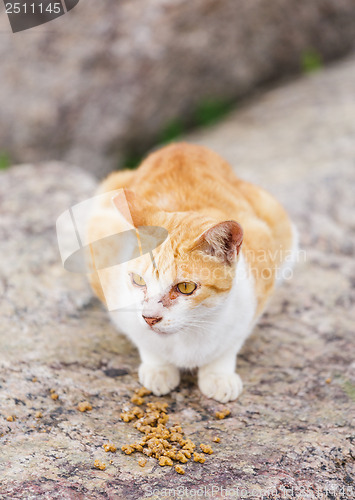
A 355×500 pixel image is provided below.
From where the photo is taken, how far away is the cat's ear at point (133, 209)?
237 centimetres

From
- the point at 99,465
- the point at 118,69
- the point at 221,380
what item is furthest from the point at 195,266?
the point at 118,69

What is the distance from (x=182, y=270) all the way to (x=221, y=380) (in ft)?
2.23

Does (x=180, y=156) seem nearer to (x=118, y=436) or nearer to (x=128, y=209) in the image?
(x=128, y=209)

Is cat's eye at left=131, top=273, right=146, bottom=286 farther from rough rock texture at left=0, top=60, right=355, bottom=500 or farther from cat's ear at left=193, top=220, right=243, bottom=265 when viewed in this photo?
rough rock texture at left=0, top=60, right=355, bottom=500

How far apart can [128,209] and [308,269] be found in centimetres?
176

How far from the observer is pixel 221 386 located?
8.48 feet

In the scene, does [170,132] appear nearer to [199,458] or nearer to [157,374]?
[157,374]

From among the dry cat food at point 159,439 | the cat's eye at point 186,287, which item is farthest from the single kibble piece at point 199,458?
the cat's eye at point 186,287

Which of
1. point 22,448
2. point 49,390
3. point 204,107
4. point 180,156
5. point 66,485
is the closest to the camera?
point 66,485

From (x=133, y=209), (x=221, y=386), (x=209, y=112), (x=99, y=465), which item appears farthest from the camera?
(x=209, y=112)

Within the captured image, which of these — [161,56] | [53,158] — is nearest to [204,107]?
[161,56]

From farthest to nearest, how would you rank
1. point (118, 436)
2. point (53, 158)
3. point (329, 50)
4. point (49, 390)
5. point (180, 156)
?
point (329, 50)
point (53, 158)
point (180, 156)
point (49, 390)
point (118, 436)

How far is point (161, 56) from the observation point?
5.44m

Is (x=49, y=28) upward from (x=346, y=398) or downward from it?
upward
